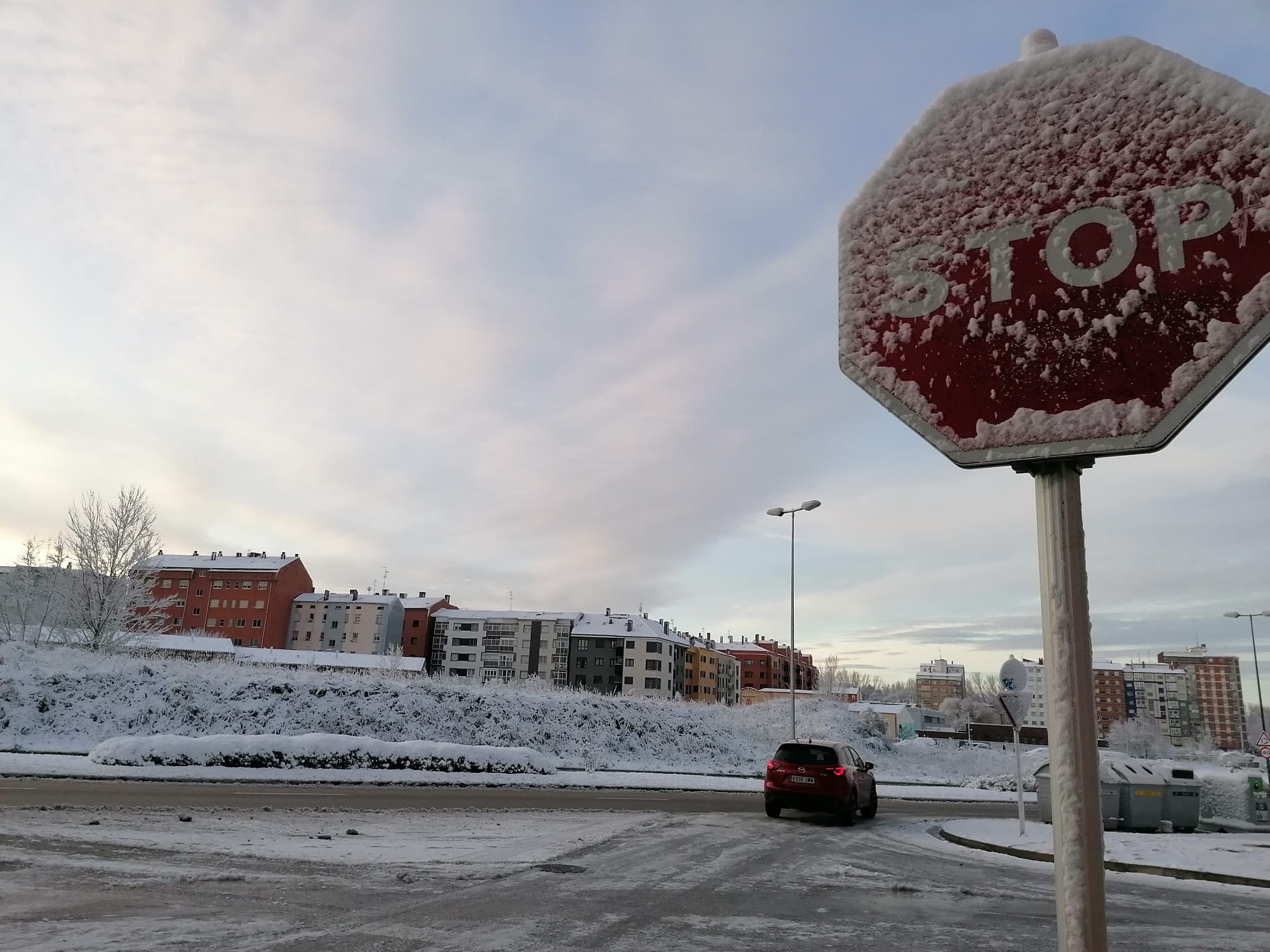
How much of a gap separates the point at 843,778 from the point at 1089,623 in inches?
654

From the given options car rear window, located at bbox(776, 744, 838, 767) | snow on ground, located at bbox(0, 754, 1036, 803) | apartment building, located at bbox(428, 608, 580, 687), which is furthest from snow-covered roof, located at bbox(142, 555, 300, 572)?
car rear window, located at bbox(776, 744, 838, 767)

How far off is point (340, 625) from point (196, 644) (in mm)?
25424

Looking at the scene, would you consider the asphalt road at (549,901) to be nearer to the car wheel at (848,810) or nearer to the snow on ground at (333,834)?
the snow on ground at (333,834)

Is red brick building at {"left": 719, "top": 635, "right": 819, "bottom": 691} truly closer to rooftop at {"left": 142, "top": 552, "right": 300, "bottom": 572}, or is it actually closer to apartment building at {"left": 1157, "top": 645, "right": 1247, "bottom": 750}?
rooftop at {"left": 142, "top": 552, "right": 300, "bottom": 572}

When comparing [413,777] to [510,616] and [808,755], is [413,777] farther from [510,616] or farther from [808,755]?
[510,616]

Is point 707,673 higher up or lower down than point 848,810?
higher up

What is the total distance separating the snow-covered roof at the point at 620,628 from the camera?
101250 millimetres

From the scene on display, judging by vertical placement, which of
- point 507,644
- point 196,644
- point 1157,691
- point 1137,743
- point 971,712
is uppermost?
point 507,644

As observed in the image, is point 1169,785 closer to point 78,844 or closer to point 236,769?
point 78,844

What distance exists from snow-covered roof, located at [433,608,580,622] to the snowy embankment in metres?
65.6

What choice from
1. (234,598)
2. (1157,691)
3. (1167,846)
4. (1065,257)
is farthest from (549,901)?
(1157,691)

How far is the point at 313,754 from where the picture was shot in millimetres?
21656

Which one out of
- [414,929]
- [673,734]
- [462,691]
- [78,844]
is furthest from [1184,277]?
[673,734]

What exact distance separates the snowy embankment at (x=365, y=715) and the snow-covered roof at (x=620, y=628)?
59.6 meters
